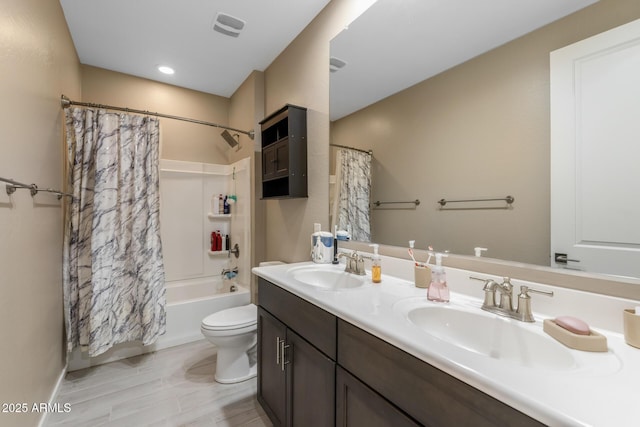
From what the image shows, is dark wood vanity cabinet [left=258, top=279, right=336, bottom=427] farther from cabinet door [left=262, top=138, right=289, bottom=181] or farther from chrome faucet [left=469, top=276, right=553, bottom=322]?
cabinet door [left=262, top=138, right=289, bottom=181]

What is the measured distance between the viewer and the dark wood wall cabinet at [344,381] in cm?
60

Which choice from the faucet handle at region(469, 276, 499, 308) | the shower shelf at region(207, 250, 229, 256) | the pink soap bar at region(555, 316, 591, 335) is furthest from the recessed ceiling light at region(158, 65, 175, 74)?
the pink soap bar at region(555, 316, 591, 335)

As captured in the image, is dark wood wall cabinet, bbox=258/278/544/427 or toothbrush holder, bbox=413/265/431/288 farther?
toothbrush holder, bbox=413/265/431/288

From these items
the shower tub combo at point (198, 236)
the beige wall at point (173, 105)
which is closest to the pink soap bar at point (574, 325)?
the shower tub combo at point (198, 236)

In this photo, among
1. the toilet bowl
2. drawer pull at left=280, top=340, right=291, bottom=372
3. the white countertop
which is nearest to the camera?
the white countertop

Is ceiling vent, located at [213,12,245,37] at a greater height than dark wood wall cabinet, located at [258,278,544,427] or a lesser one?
greater

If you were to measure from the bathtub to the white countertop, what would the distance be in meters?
1.95

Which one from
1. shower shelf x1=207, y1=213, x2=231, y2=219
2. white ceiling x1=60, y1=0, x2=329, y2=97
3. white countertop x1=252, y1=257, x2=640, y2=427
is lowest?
white countertop x1=252, y1=257, x2=640, y2=427

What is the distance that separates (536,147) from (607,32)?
0.36m

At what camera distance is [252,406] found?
1.72m

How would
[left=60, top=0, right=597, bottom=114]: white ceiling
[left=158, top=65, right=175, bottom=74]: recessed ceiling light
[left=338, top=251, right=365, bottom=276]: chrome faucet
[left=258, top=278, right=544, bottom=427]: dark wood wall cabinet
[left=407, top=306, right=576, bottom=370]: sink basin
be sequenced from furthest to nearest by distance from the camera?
[left=158, top=65, right=175, bottom=74]: recessed ceiling light < [left=338, top=251, right=365, bottom=276]: chrome faucet < [left=60, top=0, right=597, bottom=114]: white ceiling < [left=407, top=306, right=576, bottom=370]: sink basin < [left=258, top=278, right=544, bottom=427]: dark wood wall cabinet

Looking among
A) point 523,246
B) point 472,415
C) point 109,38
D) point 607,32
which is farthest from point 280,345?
point 109,38

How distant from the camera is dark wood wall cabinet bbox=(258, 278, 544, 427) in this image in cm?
60

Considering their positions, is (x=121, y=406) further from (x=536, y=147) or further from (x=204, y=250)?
(x=536, y=147)
